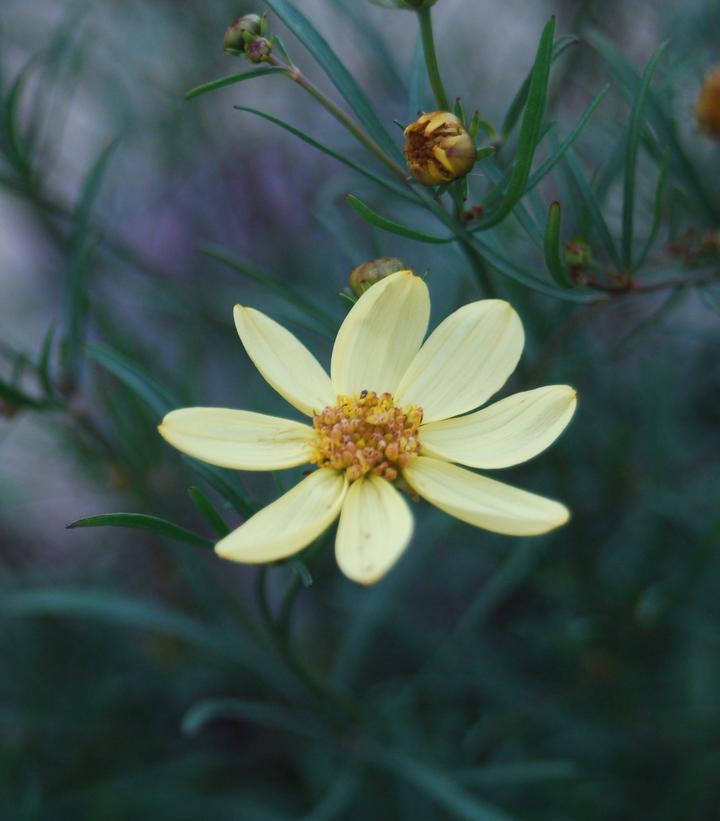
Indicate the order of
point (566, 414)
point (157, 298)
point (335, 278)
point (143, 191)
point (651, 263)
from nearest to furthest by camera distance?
point (566, 414) < point (651, 263) < point (157, 298) < point (335, 278) < point (143, 191)

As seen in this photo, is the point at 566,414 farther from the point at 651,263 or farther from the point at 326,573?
the point at 326,573

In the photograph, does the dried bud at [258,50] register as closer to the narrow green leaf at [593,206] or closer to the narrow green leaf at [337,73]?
the narrow green leaf at [337,73]

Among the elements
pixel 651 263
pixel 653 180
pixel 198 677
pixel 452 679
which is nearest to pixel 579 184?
pixel 651 263

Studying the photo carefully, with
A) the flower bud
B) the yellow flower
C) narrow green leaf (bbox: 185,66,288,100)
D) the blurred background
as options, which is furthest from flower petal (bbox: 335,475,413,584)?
the flower bud

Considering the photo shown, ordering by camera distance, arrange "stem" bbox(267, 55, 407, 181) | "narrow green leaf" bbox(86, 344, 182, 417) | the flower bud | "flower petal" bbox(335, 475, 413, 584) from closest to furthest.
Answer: "flower petal" bbox(335, 475, 413, 584), "stem" bbox(267, 55, 407, 181), "narrow green leaf" bbox(86, 344, 182, 417), the flower bud

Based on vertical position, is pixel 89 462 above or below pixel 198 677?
above

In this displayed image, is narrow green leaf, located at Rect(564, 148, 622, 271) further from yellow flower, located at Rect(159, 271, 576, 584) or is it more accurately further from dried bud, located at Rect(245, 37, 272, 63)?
dried bud, located at Rect(245, 37, 272, 63)
